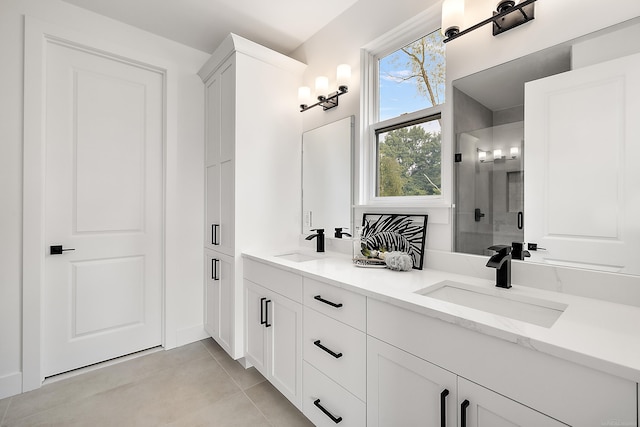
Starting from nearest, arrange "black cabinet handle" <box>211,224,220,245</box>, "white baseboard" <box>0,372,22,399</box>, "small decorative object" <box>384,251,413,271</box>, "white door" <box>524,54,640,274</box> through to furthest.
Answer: "white door" <box>524,54,640,274</box> → "small decorative object" <box>384,251,413,271</box> → "white baseboard" <box>0,372,22,399</box> → "black cabinet handle" <box>211,224,220,245</box>

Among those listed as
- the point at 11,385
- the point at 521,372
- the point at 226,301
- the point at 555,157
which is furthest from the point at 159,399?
the point at 555,157

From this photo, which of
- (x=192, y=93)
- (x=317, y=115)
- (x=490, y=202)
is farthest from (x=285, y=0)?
(x=490, y=202)

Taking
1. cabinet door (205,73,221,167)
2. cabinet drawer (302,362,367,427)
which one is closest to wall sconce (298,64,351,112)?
cabinet door (205,73,221,167)

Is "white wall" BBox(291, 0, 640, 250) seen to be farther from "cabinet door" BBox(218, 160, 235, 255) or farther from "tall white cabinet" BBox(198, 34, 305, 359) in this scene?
"cabinet door" BBox(218, 160, 235, 255)

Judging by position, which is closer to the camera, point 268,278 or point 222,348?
point 268,278

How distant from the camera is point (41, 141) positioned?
1922mm

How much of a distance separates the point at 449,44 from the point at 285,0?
47.6 inches

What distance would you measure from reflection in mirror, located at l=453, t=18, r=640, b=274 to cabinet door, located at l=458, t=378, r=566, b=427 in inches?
26.3

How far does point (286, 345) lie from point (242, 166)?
49.9 inches

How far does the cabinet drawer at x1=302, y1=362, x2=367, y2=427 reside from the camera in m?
1.24

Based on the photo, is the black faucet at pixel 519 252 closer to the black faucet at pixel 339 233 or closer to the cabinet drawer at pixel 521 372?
the cabinet drawer at pixel 521 372

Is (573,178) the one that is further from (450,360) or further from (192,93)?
(192,93)

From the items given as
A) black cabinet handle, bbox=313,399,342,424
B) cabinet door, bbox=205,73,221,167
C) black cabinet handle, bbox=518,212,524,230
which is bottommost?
black cabinet handle, bbox=313,399,342,424

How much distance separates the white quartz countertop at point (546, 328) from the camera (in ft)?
2.22
